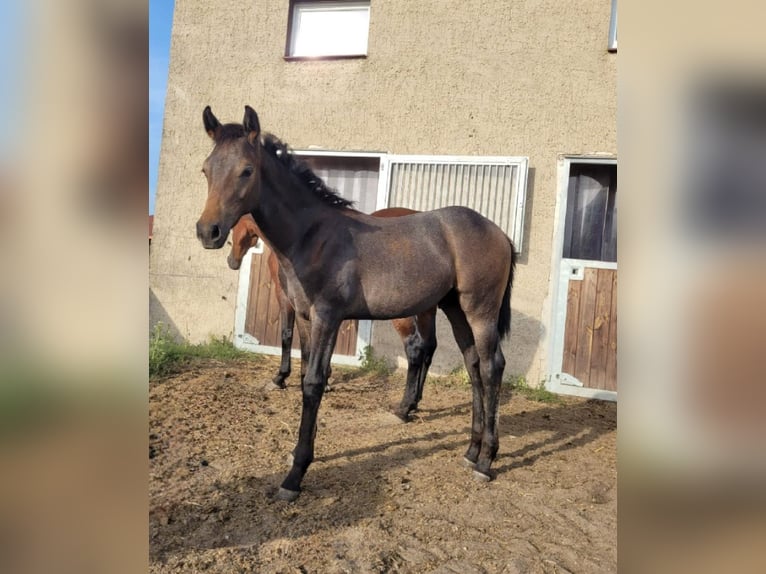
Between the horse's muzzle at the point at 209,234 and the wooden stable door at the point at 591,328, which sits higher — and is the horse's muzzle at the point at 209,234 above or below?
above

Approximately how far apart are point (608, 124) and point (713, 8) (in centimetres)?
562

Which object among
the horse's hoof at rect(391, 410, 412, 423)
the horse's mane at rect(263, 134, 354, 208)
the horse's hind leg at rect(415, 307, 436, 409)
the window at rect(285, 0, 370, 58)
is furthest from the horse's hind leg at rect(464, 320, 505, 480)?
the window at rect(285, 0, 370, 58)

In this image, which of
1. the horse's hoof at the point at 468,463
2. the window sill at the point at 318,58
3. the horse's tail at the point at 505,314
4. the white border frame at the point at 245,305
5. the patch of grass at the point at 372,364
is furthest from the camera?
the window sill at the point at 318,58

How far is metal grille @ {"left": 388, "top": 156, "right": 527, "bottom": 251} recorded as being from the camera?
5.47m

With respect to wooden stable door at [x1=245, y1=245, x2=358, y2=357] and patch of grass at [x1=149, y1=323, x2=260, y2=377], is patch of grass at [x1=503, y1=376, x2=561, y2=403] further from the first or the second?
patch of grass at [x1=149, y1=323, x2=260, y2=377]

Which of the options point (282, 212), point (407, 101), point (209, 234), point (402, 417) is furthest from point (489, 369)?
point (407, 101)

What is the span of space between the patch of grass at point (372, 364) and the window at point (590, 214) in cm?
245

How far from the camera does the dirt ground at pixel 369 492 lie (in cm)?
205

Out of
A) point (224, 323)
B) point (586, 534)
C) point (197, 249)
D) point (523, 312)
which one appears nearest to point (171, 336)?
point (224, 323)

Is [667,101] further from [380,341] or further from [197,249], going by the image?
[197,249]

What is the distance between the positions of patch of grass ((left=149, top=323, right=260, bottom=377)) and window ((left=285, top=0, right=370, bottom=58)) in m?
3.90

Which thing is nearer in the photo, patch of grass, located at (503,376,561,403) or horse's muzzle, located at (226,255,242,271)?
horse's muzzle, located at (226,255,242,271)

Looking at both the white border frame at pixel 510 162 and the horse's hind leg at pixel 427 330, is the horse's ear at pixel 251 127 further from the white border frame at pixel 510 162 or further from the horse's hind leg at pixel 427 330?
the white border frame at pixel 510 162

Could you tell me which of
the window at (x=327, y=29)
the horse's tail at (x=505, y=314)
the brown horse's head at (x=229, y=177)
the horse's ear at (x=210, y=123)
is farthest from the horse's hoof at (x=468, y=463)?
the window at (x=327, y=29)
